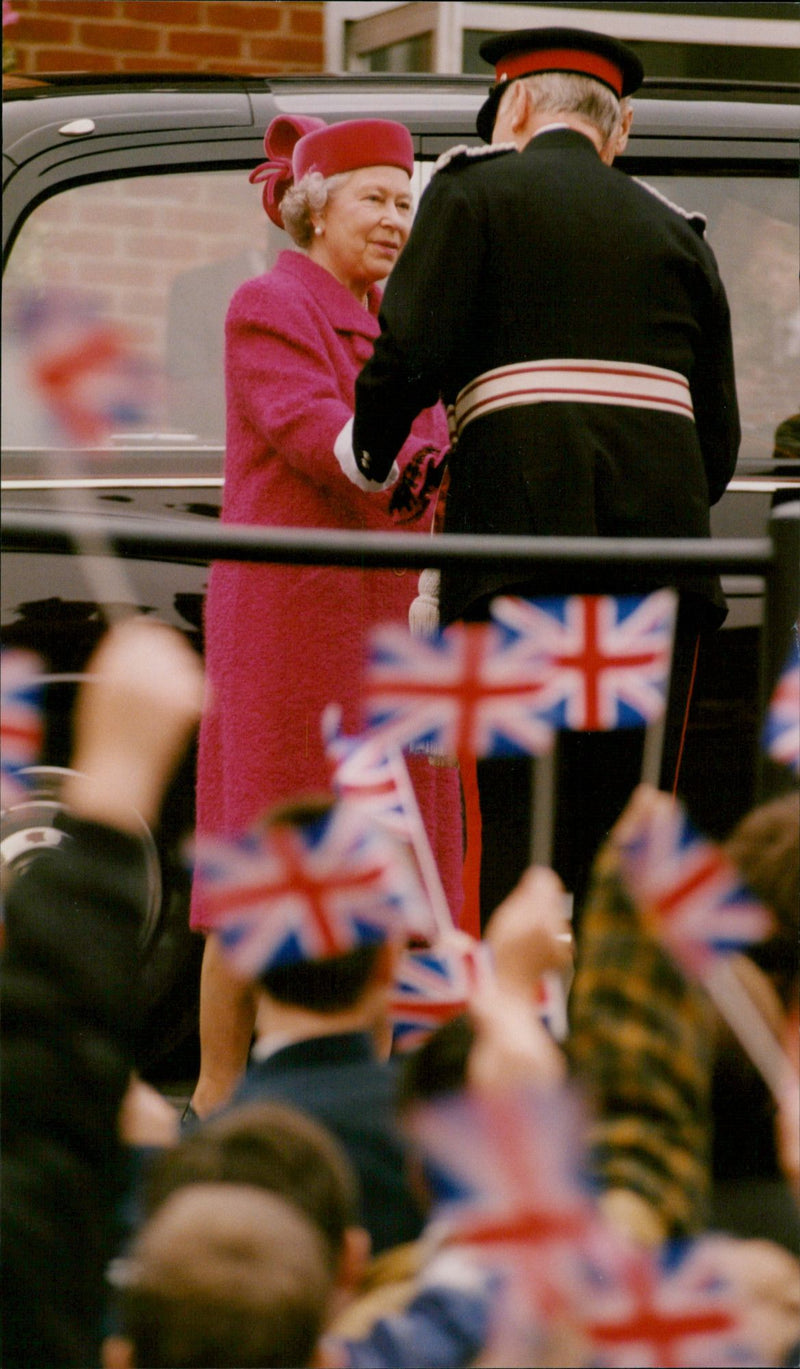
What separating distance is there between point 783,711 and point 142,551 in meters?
0.61

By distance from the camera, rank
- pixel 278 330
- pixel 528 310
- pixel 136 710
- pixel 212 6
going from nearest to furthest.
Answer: pixel 136 710, pixel 528 310, pixel 278 330, pixel 212 6

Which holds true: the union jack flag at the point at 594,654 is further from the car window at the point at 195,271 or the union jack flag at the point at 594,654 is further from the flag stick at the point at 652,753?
the car window at the point at 195,271

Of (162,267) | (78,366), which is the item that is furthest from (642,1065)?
(162,267)

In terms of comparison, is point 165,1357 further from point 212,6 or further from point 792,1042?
point 212,6

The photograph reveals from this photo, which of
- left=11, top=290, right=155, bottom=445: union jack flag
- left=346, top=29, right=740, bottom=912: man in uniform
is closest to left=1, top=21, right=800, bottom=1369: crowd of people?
left=346, top=29, right=740, bottom=912: man in uniform

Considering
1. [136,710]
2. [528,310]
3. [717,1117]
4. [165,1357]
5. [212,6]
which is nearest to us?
[165,1357]

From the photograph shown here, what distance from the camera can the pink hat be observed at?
10.1 feet

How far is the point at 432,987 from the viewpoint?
1.87m

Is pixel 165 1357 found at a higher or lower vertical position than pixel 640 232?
lower

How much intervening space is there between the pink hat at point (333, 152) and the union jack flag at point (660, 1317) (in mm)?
1896

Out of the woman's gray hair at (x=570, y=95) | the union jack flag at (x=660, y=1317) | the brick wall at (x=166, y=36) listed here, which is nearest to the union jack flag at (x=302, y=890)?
the union jack flag at (x=660, y=1317)

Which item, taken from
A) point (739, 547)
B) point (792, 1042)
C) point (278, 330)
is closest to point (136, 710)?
point (739, 547)

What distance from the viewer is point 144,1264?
1.54 metres

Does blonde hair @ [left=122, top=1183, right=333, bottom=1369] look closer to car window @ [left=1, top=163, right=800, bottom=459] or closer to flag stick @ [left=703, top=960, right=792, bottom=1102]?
flag stick @ [left=703, top=960, right=792, bottom=1102]
